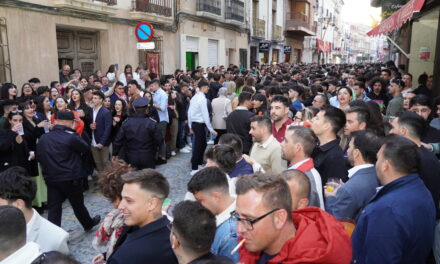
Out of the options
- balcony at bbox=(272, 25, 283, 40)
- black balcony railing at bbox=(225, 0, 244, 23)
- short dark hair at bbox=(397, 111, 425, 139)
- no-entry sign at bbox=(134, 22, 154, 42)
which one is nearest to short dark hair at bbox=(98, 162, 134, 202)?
short dark hair at bbox=(397, 111, 425, 139)

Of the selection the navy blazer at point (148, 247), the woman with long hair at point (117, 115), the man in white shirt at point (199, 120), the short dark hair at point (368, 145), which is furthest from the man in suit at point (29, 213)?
the man in white shirt at point (199, 120)

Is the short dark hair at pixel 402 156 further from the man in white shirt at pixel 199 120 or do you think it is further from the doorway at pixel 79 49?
the doorway at pixel 79 49

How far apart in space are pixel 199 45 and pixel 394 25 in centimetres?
1205

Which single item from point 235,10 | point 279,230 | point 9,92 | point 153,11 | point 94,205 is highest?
point 235,10

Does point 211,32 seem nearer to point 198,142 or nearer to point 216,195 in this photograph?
point 198,142

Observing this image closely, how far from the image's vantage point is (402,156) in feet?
8.29

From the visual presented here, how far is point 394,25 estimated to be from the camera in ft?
25.7

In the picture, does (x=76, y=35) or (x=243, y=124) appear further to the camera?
(x=76, y=35)

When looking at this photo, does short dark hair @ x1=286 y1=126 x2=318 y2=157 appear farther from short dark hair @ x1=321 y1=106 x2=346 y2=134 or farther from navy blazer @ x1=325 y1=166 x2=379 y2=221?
short dark hair @ x1=321 y1=106 x2=346 y2=134

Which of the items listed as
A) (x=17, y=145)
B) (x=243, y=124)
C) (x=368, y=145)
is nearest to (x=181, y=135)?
(x=243, y=124)

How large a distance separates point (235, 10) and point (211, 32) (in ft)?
9.63

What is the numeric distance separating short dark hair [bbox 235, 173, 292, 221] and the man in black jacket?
329cm

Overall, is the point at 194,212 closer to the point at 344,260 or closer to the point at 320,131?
the point at 344,260

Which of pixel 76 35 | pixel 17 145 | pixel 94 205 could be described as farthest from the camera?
pixel 76 35
